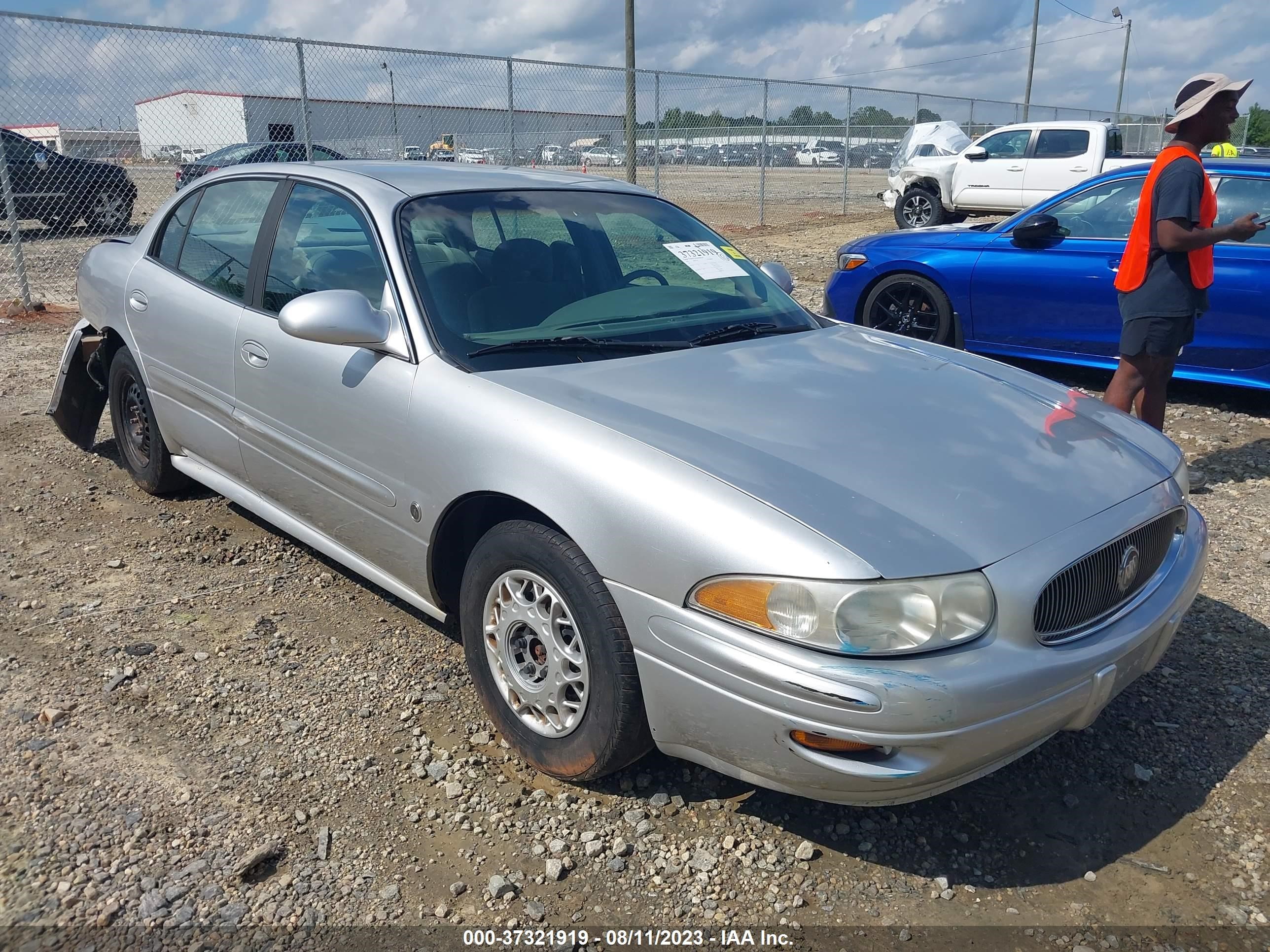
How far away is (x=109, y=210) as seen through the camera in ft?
45.9

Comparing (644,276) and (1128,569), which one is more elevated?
(644,276)

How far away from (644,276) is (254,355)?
143 centimetres

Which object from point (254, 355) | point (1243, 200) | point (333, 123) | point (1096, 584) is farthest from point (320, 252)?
point (333, 123)

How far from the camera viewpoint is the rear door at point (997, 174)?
51.3 ft

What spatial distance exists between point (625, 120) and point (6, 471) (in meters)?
11.6

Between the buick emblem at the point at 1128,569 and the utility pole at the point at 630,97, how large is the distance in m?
12.4

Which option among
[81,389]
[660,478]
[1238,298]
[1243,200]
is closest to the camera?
[660,478]

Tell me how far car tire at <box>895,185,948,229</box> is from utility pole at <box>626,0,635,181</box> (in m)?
4.95

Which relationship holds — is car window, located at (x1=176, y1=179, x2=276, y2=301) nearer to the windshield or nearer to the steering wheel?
the windshield

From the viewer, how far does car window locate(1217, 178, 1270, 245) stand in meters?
5.93

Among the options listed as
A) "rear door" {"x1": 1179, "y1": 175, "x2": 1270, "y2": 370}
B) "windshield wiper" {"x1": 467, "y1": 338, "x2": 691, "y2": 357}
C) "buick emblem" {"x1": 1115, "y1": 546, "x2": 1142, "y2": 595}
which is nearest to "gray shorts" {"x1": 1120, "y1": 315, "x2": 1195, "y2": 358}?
"rear door" {"x1": 1179, "y1": 175, "x2": 1270, "y2": 370}

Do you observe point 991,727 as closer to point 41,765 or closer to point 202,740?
point 202,740

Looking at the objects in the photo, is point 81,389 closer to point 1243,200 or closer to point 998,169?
point 1243,200

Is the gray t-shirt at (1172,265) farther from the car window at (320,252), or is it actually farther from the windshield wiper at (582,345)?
the car window at (320,252)
